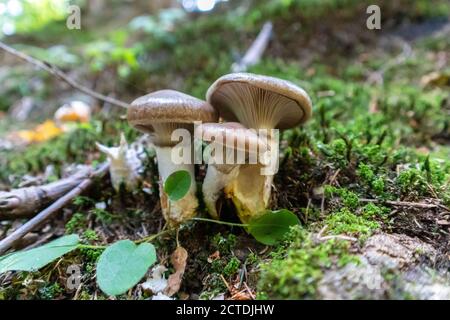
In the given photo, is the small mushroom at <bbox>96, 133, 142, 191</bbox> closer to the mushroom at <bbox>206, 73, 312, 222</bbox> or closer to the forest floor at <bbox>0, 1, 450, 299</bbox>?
the forest floor at <bbox>0, 1, 450, 299</bbox>

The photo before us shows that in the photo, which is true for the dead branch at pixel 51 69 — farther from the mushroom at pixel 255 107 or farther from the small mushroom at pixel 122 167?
the mushroom at pixel 255 107

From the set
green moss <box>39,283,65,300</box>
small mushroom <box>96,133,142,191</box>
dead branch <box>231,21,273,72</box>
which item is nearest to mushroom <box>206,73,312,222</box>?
small mushroom <box>96,133,142,191</box>

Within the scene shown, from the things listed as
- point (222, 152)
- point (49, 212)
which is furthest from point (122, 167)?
point (222, 152)

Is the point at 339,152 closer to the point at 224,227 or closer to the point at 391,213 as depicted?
the point at 391,213

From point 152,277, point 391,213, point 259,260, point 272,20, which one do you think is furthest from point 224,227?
point 272,20

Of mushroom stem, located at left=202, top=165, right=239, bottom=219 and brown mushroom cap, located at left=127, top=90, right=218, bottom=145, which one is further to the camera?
mushroom stem, located at left=202, top=165, right=239, bottom=219

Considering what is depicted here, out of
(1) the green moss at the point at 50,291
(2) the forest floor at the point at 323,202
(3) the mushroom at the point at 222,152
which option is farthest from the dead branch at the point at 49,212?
(3) the mushroom at the point at 222,152

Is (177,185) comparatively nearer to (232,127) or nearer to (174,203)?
(174,203)
